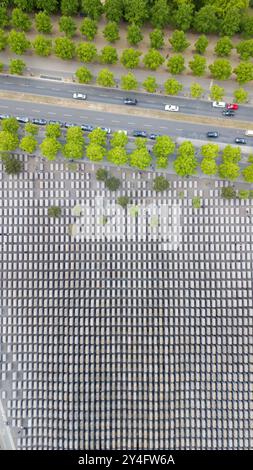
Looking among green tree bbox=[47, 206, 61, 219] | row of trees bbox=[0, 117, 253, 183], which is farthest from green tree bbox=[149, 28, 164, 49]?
green tree bbox=[47, 206, 61, 219]

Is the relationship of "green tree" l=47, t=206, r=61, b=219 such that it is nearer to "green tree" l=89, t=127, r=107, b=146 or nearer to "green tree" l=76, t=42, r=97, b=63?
"green tree" l=89, t=127, r=107, b=146

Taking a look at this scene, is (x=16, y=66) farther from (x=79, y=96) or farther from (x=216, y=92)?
(x=216, y=92)

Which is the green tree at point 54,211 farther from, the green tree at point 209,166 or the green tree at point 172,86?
the green tree at point 172,86

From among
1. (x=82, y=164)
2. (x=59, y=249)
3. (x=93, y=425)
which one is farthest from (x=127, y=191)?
(x=93, y=425)

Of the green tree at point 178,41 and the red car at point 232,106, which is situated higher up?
the green tree at point 178,41

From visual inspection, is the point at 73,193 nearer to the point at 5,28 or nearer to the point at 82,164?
the point at 82,164

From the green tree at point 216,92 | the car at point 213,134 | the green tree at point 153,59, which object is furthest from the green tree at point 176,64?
the car at point 213,134
